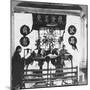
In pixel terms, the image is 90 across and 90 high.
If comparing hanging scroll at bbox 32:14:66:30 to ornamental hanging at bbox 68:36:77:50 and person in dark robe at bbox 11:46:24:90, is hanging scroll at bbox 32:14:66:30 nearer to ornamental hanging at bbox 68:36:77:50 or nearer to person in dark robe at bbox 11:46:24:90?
ornamental hanging at bbox 68:36:77:50

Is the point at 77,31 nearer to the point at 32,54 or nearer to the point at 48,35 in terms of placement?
the point at 48,35

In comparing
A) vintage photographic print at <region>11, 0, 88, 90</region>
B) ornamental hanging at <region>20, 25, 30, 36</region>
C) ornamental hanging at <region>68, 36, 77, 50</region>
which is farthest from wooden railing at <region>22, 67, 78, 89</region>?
ornamental hanging at <region>20, 25, 30, 36</region>

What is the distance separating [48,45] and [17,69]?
357 mm

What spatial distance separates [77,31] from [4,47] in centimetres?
70

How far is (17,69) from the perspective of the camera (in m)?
1.85

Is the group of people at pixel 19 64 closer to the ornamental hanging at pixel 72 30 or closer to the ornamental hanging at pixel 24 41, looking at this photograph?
the ornamental hanging at pixel 24 41

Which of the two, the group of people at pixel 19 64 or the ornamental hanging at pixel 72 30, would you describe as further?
the ornamental hanging at pixel 72 30

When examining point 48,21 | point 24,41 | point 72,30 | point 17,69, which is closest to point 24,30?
point 24,41

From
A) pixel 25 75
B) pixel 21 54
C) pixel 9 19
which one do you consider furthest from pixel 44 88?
pixel 9 19

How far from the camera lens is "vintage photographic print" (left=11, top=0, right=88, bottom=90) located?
6.10 ft

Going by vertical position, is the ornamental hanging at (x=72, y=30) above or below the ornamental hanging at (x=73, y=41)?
above

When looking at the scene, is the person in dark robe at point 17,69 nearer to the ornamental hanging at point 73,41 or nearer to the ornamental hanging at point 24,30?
the ornamental hanging at point 24,30

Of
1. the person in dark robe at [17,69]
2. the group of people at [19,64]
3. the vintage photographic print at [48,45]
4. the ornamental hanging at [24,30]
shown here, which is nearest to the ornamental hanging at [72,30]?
the vintage photographic print at [48,45]

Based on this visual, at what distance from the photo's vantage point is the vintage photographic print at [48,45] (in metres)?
1.86
